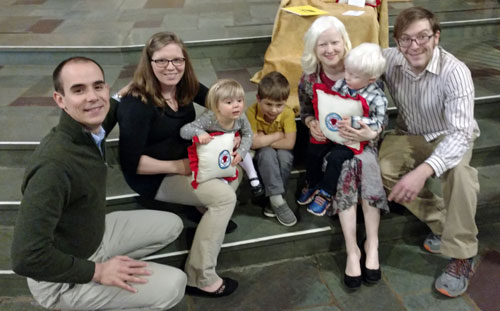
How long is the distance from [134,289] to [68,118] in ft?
2.32

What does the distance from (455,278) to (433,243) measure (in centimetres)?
30

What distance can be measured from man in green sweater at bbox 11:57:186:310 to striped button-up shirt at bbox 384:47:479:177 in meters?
1.41

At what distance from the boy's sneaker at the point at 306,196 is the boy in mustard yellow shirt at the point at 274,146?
0.51ft

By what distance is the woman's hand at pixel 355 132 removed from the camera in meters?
2.11

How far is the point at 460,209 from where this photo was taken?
2064mm

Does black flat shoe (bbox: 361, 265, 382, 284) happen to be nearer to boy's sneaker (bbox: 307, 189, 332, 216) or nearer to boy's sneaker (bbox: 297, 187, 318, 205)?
boy's sneaker (bbox: 307, 189, 332, 216)

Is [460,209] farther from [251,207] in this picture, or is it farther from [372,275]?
[251,207]

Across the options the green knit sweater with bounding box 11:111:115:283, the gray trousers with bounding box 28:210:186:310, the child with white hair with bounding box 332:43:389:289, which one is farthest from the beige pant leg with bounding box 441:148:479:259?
the green knit sweater with bounding box 11:111:115:283

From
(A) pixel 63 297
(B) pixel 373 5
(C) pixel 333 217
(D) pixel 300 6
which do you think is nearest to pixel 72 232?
(A) pixel 63 297

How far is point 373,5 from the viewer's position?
305 cm

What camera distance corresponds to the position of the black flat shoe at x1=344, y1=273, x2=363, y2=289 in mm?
2131

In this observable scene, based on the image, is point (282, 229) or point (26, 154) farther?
point (26, 154)

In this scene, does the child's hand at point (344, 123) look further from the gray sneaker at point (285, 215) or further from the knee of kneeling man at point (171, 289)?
the knee of kneeling man at point (171, 289)

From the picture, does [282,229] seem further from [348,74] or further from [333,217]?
[348,74]
